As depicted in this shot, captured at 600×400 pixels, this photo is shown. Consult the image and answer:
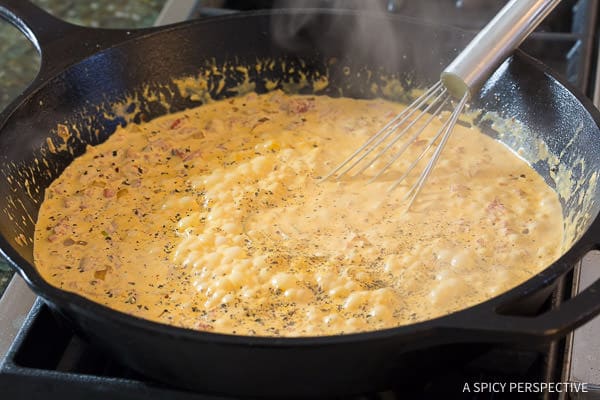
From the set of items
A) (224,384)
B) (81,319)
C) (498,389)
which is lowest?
(498,389)

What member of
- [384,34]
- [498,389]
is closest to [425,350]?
[498,389]

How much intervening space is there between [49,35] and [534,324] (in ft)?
4.35

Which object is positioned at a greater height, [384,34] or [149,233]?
[384,34]

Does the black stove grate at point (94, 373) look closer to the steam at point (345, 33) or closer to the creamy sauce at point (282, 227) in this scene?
the creamy sauce at point (282, 227)

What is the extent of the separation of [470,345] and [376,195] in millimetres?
623

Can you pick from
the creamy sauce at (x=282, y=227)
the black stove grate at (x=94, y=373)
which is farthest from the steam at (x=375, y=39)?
the black stove grate at (x=94, y=373)

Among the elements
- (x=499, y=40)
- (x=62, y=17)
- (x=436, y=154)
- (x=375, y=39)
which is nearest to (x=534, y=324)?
(x=436, y=154)

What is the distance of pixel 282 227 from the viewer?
1.66 meters

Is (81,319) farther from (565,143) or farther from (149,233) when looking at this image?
(565,143)

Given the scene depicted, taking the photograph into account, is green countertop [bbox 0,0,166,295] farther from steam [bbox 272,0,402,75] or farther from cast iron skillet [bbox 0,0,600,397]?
steam [bbox 272,0,402,75]

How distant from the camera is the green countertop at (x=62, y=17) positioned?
2340mm

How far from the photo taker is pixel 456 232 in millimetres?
1634

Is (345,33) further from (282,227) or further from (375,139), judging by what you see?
(282,227)

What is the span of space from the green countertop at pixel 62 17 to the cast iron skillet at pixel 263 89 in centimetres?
55
